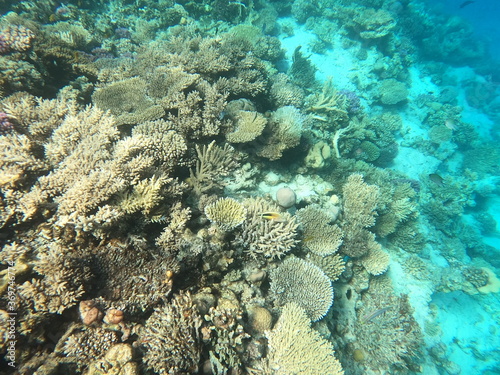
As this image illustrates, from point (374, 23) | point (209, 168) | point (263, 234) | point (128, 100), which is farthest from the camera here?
point (374, 23)

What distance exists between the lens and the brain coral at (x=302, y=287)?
3.78m

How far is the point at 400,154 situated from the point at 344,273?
9178 millimetres

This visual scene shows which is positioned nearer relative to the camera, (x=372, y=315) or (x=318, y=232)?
(x=318, y=232)

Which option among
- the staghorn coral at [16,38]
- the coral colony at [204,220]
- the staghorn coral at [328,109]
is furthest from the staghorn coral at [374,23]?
the staghorn coral at [16,38]

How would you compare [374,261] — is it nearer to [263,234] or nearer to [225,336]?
[263,234]

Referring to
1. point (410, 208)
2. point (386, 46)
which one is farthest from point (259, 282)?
point (386, 46)

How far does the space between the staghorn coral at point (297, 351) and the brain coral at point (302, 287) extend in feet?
1.48

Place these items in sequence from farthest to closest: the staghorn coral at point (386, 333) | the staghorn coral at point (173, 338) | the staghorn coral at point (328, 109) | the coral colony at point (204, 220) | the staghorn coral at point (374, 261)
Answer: the staghorn coral at point (328, 109)
the staghorn coral at point (374, 261)
the staghorn coral at point (386, 333)
the coral colony at point (204, 220)
the staghorn coral at point (173, 338)

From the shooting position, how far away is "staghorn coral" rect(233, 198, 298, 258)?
370cm

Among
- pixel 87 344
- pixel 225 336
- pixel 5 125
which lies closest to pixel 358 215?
pixel 225 336

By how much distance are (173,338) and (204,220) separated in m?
1.64

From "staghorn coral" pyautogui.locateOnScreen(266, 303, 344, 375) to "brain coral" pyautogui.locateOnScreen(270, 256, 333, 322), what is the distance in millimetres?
452

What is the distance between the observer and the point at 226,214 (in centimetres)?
349

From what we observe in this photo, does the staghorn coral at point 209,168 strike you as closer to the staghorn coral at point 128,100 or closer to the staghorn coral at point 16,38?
the staghorn coral at point 128,100
